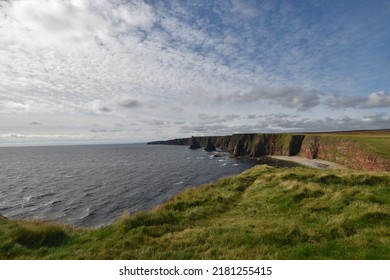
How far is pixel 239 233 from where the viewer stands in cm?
1108

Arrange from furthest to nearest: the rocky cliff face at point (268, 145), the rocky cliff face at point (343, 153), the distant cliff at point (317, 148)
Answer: the rocky cliff face at point (268, 145), the distant cliff at point (317, 148), the rocky cliff face at point (343, 153)

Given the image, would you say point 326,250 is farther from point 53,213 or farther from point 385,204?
point 53,213

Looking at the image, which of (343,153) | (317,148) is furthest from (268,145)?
(343,153)

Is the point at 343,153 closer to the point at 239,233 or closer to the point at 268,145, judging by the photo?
the point at 268,145

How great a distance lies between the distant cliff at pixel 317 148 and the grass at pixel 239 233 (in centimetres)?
5781

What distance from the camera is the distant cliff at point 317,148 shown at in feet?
218

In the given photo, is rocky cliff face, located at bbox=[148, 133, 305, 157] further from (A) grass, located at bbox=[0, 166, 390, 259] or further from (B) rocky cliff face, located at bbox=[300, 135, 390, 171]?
(A) grass, located at bbox=[0, 166, 390, 259]

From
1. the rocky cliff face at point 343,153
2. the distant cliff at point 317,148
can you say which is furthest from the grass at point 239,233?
the distant cliff at point 317,148

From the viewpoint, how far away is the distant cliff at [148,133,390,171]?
6653cm

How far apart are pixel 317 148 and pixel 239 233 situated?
100765mm

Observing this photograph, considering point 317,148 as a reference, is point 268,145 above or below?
above

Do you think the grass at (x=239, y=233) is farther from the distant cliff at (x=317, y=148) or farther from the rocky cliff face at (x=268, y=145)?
the rocky cliff face at (x=268, y=145)

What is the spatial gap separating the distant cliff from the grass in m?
57.8

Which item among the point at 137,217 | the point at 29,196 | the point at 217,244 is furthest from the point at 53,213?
the point at 217,244
